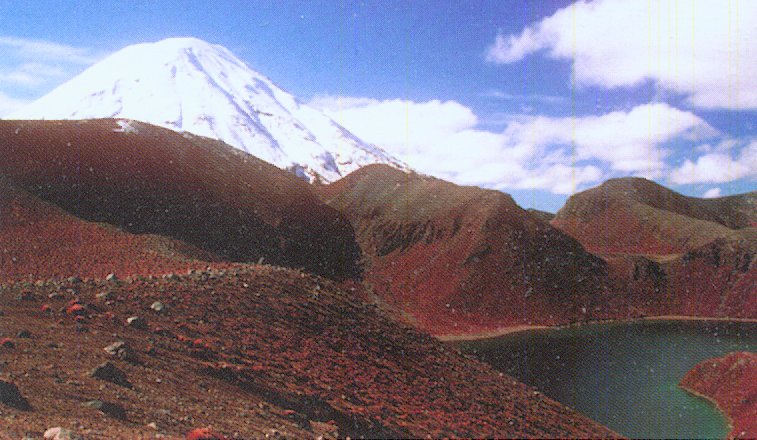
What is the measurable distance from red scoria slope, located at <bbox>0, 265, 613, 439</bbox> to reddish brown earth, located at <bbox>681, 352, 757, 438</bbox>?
510 inches

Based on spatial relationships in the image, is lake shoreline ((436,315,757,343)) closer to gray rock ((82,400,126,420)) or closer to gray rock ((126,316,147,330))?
gray rock ((126,316,147,330))

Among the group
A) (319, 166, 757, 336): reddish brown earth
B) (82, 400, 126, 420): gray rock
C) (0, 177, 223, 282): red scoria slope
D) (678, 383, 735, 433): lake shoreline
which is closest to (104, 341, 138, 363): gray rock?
(82, 400, 126, 420): gray rock

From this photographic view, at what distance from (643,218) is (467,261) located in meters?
46.3

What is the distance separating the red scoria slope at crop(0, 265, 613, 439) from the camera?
23.6 ft

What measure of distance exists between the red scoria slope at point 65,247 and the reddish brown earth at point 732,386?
2190cm

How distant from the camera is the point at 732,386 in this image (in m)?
25.4

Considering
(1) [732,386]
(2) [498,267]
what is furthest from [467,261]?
(1) [732,386]

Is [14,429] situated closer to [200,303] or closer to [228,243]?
[200,303]

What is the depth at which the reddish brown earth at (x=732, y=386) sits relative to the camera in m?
21.3

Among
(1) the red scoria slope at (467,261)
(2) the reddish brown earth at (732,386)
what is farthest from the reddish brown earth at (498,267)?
(2) the reddish brown earth at (732,386)

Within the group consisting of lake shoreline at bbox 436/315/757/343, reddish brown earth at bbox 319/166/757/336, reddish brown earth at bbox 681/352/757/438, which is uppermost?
reddish brown earth at bbox 319/166/757/336

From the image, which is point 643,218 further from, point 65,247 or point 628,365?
point 65,247

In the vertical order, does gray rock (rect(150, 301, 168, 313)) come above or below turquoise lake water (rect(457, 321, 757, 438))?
above

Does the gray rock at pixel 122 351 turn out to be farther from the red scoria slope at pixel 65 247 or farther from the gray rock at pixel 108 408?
the red scoria slope at pixel 65 247
